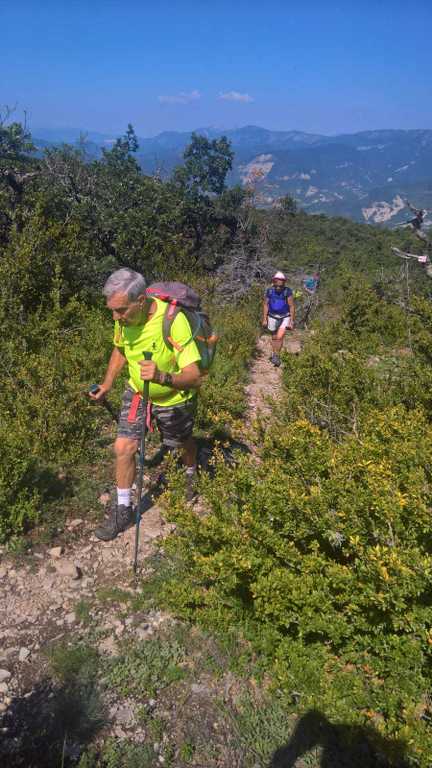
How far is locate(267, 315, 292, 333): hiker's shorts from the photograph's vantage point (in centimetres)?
784

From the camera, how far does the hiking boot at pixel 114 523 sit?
368 cm

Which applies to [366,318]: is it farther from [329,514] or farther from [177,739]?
[177,739]

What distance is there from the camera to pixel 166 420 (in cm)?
373

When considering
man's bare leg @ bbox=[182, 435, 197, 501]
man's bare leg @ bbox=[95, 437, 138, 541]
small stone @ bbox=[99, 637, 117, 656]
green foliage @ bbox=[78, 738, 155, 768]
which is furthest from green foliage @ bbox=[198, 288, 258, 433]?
green foliage @ bbox=[78, 738, 155, 768]

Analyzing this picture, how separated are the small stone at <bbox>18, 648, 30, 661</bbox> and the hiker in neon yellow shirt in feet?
3.23

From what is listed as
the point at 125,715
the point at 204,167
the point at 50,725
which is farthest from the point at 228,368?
the point at 204,167

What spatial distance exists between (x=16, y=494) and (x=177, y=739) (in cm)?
211

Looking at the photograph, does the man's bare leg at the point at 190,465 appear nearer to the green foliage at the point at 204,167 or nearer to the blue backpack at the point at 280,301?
the blue backpack at the point at 280,301

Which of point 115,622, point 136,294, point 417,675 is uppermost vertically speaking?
point 136,294

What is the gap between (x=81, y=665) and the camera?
2693mm

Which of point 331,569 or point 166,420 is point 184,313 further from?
point 331,569

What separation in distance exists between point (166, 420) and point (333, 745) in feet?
7.39

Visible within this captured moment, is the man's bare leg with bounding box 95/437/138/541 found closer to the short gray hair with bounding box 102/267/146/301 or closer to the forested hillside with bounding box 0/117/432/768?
the forested hillside with bounding box 0/117/432/768

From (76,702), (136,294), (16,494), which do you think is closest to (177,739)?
(76,702)
